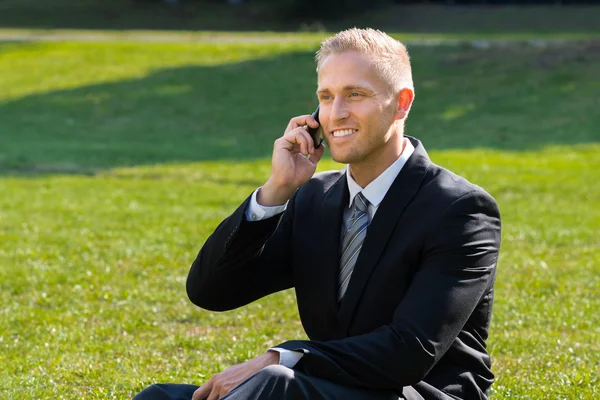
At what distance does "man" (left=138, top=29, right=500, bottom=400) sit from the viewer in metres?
3.88

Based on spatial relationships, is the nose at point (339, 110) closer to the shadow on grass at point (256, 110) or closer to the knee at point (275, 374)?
the knee at point (275, 374)

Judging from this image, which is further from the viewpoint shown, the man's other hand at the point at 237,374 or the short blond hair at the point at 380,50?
the short blond hair at the point at 380,50

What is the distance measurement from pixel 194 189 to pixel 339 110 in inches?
480

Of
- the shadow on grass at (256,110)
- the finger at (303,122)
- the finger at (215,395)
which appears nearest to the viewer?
the finger at (215,395)

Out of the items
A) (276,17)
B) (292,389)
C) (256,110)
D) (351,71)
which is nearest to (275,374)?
(292,389)

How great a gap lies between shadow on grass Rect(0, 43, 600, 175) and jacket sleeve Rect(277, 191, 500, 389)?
15.5 meters

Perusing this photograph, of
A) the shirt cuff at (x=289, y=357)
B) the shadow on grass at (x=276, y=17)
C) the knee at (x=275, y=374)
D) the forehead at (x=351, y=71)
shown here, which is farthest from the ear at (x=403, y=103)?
the shadow on grass at (x=276, y=17)

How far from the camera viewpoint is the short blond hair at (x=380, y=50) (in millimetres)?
4094

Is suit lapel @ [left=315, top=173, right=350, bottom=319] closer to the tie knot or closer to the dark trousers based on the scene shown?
the tie knot

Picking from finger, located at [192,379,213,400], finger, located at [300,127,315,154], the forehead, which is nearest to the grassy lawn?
finger, located at [192,379,213,400]

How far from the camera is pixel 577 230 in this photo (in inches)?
495

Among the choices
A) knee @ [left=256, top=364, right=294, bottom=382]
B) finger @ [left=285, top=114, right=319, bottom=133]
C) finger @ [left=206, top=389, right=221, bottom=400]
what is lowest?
finger @ [left=206, top=389, right=221, bottom=400]

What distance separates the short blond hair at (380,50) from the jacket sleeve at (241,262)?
0.73 metres

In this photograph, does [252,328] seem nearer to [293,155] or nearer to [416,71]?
[293,155]
